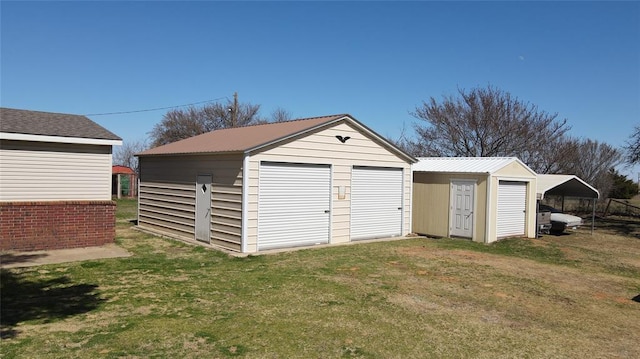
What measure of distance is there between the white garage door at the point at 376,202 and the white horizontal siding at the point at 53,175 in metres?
6.78

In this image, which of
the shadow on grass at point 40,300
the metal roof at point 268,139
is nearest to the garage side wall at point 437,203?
the metal roof at point 268,139

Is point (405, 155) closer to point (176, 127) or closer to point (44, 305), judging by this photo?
point (44, 305)

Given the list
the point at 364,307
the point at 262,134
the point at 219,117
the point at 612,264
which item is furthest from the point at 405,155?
the point at 219,117

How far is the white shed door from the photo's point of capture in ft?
51.5

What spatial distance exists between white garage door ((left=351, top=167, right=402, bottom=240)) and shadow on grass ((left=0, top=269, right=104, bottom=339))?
793 centimetres

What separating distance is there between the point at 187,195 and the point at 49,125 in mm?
3898

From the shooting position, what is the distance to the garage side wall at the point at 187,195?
38.4ft

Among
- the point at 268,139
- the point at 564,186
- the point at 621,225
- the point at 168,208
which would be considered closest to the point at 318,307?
the point at 268,139

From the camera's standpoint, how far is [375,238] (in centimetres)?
1462

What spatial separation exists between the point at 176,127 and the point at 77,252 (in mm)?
30253

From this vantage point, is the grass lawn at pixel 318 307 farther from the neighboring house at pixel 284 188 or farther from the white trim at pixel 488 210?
the white trim at pixel 488 210

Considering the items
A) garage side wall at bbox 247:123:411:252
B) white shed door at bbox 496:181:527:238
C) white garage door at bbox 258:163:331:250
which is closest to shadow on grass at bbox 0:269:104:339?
garage side wall at bbox 247:123:411:252

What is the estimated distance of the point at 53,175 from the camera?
11.3 meters

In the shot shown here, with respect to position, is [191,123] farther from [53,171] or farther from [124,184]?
[53,171]
